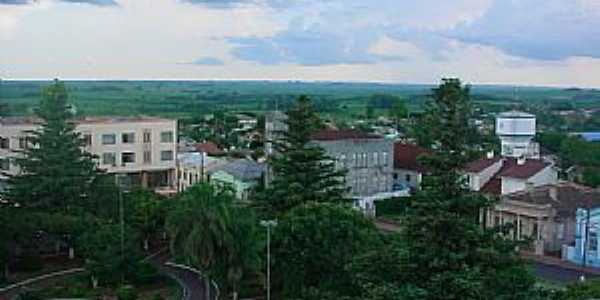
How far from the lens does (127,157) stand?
54844 mm

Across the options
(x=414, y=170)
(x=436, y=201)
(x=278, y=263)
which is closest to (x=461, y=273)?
(x=436, y=201)

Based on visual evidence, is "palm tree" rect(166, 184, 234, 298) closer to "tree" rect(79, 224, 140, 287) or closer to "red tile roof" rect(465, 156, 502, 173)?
"tree" rect(79, 224, 140, 287)

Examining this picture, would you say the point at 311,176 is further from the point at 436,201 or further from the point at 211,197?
the point at 436,201

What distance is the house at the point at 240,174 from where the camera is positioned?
156 ft

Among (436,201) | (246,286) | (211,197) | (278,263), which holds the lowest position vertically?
(246,286)

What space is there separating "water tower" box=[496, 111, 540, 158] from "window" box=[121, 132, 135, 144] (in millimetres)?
28792

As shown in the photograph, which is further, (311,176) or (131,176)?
(131,176)


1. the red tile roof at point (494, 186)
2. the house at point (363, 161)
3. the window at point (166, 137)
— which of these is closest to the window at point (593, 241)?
the red tile roof at point (494, 186)

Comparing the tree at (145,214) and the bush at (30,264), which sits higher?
the tree at (145,214)

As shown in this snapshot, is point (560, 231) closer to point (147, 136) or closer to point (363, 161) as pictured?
point (363, 161)

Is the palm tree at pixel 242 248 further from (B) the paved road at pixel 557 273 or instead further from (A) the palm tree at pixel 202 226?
(B) the paved road at pixel 557 273

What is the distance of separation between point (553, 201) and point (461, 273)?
25.9 m

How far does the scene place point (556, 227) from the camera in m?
37.1

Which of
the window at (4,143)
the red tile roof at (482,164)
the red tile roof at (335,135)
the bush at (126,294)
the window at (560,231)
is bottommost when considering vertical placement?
the bush at (126,294)
